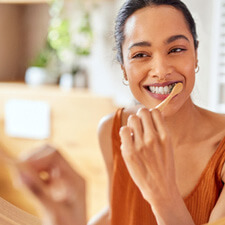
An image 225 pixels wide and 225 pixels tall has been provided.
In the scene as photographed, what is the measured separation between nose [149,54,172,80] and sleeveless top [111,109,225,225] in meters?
0.08

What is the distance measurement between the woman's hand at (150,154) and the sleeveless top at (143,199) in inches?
2.7

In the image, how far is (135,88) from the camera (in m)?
0.27

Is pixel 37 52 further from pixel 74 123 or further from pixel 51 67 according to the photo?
pixel 74 123

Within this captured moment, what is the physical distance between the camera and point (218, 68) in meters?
1.03

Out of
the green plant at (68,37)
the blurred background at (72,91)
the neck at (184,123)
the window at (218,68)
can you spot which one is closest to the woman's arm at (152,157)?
the neck at (184,123)

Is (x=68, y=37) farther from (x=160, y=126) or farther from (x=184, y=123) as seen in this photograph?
(x=160, y=126)

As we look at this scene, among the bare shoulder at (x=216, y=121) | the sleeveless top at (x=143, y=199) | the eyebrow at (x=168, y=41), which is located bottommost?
the sleeveless top at (x=143, y=199)

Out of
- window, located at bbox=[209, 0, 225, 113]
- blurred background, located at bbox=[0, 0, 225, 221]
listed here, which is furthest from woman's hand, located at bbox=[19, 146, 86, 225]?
blurred background, located at bbox=[0, 0, 225, 221]

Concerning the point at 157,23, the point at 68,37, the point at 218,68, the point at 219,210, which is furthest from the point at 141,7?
the point at 68,37

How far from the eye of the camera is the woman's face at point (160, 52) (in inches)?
9.2

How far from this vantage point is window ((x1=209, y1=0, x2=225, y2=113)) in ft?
3.16

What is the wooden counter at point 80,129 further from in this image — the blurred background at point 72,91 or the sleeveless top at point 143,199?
the sleeveless top at point 143,199

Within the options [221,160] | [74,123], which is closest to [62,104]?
[74,123]

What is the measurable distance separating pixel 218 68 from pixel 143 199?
31.2 inches
